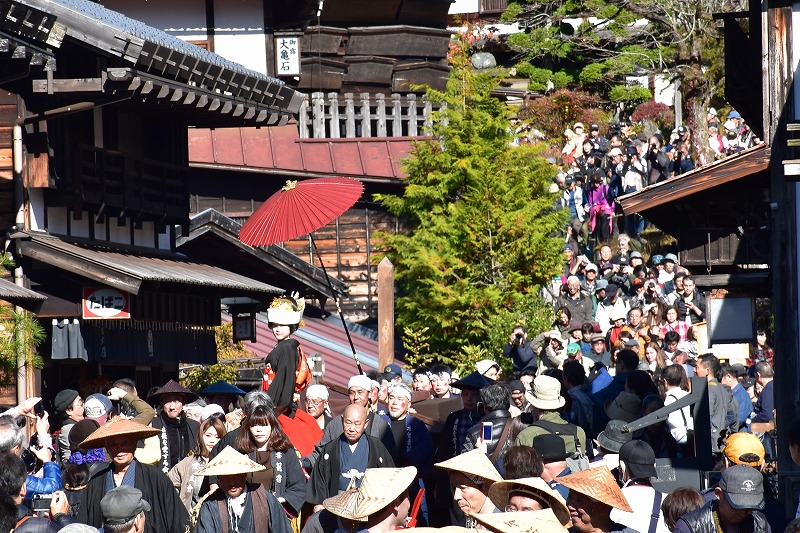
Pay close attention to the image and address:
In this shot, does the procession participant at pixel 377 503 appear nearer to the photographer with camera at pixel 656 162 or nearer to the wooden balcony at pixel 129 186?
the wooden balcony at pixel 129 186

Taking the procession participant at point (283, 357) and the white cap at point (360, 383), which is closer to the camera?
the white cap at point (360, 383)

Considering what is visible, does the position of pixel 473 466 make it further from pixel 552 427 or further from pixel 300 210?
pixel 300 210

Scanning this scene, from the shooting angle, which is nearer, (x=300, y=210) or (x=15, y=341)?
(x=15, y=341)

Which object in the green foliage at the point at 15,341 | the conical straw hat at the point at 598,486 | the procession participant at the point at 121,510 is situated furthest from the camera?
the green foliage at the point at 15,341

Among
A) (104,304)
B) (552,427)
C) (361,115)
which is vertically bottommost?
(552,427)

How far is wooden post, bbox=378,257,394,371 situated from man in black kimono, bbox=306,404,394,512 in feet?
33.9

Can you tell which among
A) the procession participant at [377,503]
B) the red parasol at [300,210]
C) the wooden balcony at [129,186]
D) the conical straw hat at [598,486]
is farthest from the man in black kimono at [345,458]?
the wooden balcony at [129,186]

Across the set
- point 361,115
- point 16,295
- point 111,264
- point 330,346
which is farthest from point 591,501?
point 361,115

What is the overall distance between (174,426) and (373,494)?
5231 millimetres

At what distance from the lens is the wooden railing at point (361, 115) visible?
1191 inches

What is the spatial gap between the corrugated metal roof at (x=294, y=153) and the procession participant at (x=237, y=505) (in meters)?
18.5

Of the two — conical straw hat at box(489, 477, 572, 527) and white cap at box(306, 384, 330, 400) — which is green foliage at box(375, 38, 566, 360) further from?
conical straw hat at box(489, 477, 572, 527)

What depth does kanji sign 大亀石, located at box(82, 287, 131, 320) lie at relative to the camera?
1631 cm

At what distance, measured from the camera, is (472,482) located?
851 cm
